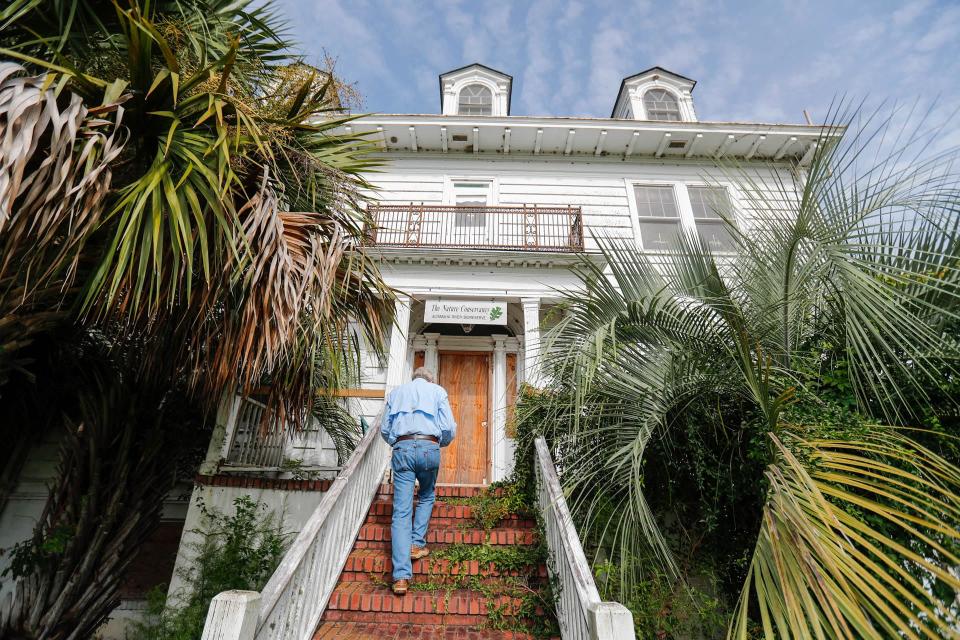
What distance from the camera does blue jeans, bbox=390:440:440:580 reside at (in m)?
3.59

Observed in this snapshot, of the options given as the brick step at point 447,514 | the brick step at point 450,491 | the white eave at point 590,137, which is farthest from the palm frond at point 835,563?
the white eave at point 590,137

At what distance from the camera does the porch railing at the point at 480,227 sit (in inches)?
318

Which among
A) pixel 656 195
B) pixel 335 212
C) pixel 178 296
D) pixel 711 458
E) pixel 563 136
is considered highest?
pixel 563 136

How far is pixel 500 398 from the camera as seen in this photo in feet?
26.4

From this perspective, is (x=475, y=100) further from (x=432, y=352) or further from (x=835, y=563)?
(x=835, y=563)

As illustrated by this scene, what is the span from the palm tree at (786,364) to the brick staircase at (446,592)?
0.79 metres

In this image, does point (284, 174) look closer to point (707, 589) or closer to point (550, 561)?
point (550, 561)

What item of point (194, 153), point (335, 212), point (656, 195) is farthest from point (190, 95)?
point (656, 195)

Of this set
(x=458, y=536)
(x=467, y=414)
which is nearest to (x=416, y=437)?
(x=458, y=536)

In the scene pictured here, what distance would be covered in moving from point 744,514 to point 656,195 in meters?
7.09

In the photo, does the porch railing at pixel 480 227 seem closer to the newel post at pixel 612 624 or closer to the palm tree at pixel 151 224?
the palm tree at pixel 151 224

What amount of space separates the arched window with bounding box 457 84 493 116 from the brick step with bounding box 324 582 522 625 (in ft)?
31.3

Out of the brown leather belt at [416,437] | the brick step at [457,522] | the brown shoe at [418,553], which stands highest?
the brown leather belt at [416,437]

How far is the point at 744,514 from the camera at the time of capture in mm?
3494
